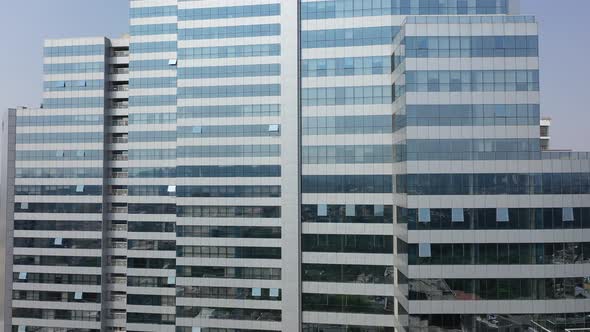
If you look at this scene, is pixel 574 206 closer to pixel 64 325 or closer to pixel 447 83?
pixel 447 83

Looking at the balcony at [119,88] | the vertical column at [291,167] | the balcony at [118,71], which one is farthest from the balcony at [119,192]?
the vertical column at [291,167]

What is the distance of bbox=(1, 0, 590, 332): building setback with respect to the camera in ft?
82.5

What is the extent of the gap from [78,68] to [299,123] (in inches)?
929

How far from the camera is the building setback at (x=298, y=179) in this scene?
25.1 m

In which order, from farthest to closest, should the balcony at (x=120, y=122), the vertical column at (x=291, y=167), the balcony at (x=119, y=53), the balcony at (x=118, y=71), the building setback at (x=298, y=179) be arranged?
the balcony at (x=119, y=53), the balcony at (x=118, y=71), the balcony at (x=120, y=122), the vertical column at (x=291, y=167), the building setback at (x=298, y=179)

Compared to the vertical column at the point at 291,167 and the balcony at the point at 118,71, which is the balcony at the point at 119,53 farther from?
the vertical column at the point at 291,167

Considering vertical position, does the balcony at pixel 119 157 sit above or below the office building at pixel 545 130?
below

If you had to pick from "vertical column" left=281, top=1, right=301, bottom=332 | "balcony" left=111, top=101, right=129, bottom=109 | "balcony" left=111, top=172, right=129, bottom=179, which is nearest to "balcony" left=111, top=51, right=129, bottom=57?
"balcony" left=111, top=101, right=129, bottom=109

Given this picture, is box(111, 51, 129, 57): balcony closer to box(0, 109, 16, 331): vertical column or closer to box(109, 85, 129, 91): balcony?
box(109, 85, 129, 91): balcony

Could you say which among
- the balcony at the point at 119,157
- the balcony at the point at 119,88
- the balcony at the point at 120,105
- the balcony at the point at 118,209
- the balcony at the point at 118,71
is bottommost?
the balcony at the point at 118,209

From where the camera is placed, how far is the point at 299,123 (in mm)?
30594

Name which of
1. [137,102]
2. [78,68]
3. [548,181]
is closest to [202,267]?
[137,102]

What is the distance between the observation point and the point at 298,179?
30.3 metres

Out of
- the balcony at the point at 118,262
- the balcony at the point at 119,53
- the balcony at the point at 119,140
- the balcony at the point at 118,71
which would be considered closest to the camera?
the balcony at the point at 118,262
